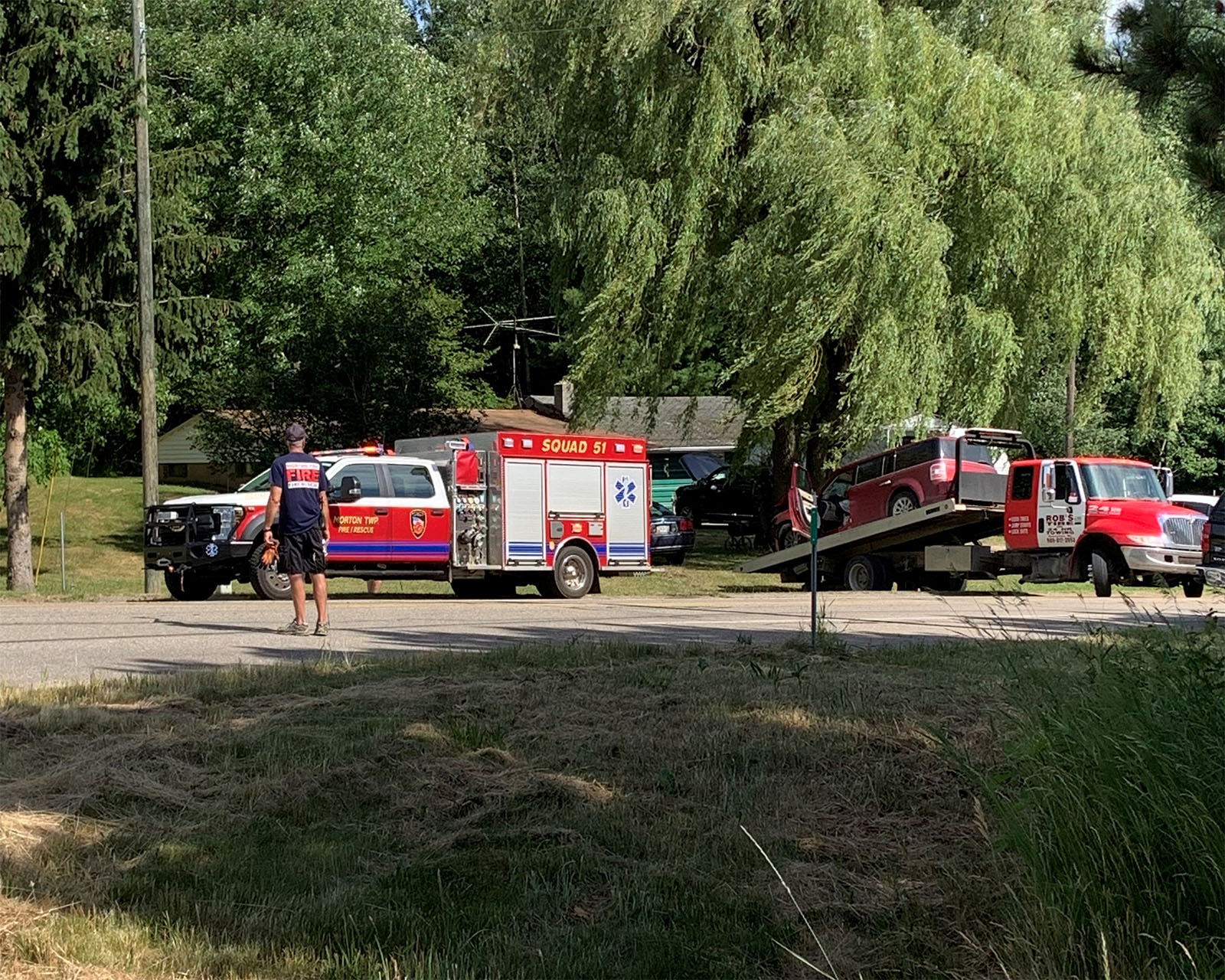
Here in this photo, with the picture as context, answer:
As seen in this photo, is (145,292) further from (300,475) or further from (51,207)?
(300,475)

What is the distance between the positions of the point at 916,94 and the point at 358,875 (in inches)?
950

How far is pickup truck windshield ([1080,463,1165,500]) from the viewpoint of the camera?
23766 millimetres

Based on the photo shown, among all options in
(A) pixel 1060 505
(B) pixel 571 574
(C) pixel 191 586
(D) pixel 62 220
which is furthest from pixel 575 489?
(D) pixel 62 220

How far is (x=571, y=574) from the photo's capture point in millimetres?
23438

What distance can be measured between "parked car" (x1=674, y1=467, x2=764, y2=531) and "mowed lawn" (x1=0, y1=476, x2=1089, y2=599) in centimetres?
59

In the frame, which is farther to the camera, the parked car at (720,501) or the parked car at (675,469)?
the parked car at (675,469)

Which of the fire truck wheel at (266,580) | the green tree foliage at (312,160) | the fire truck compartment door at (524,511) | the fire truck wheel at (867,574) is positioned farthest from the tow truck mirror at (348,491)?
the green tree foliage at (312,160)

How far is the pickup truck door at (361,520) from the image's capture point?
20875mm

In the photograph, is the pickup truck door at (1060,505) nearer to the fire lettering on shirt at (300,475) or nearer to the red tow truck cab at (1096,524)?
the red tow truck cab at (1096,524)

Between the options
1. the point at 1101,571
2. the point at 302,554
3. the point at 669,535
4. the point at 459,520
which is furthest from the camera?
the point at 669,535

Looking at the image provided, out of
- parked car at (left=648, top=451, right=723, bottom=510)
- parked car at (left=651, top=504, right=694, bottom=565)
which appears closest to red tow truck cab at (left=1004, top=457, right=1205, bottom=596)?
parked car at (left=651, top=504, right=694, bottom=565)

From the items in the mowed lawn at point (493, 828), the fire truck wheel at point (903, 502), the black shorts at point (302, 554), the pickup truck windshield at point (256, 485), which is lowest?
the mowed lawn at point (493, 828)

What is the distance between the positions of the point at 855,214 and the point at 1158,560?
300 inches

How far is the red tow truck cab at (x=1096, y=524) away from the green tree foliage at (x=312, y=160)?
1526cm
